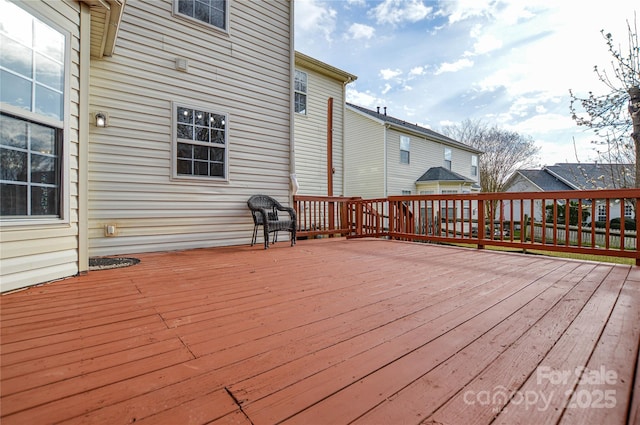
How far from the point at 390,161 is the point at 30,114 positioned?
426 inches

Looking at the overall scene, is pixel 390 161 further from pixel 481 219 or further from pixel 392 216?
pixel 481 219

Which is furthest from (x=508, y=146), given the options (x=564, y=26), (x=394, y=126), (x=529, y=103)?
(x=564, y=26)

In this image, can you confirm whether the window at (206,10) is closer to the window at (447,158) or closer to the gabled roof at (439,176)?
the gabled roof at (439,176)

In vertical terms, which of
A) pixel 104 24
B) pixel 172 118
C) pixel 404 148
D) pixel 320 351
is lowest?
pixel 320 351

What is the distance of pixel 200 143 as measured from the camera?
432 cm

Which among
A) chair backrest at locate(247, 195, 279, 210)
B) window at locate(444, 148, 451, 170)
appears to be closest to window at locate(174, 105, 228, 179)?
chair backrest at locate(247, 195, 279, 210)

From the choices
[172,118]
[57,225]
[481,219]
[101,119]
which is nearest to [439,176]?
[481,219]

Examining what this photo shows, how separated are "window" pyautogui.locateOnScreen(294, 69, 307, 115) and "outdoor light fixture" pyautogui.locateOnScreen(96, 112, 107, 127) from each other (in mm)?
5018

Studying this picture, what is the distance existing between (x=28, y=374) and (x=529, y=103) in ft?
72.6

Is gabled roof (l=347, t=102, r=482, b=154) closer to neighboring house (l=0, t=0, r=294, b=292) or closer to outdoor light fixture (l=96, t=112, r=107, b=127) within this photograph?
neighboring house (l=0, t=0, r=294, b=292)

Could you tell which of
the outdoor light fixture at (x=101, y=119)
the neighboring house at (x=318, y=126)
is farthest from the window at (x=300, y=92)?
the outdoor light fixture at (x=101, y=119)

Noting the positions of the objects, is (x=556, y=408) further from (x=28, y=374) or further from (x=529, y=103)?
(x=529, y=103)

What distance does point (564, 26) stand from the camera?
5.95 m

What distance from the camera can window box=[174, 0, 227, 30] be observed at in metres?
4.26
